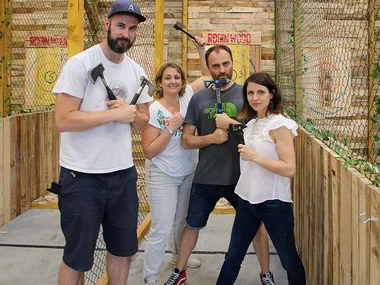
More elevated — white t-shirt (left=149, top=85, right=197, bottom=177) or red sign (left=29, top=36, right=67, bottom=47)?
red sign (left=29, top=36, right=67, bottom=47)

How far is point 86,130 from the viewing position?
2.02m

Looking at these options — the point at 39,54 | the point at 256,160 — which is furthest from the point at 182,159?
the point at 39,54

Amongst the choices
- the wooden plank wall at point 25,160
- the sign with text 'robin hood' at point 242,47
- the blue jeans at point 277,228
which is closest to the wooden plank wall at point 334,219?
the blue jeans at point 277,228

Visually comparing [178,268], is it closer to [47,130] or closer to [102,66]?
[102,66]

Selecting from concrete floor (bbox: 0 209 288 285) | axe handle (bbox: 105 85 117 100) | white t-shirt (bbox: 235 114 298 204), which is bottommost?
concrete floor (bbox: 0 209 288 285)

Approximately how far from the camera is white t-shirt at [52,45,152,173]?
199cm

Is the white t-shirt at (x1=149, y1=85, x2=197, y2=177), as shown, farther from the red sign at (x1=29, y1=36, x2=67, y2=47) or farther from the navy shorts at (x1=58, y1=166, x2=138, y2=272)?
the red sign at (x1=29, y1=36, x2=67, y2=47)

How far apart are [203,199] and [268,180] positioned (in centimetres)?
57

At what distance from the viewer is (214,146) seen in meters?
2.70

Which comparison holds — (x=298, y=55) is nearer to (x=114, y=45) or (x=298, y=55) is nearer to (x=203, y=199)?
(x=203, y=199)

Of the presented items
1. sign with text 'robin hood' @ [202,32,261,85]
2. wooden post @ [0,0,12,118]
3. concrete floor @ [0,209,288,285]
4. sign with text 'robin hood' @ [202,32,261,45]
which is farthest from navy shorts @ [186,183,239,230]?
sign with text 'robin hood' @ [202,32,261,45]

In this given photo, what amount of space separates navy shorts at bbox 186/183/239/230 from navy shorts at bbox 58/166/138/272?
2.13 ft

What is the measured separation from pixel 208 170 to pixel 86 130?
0.94m

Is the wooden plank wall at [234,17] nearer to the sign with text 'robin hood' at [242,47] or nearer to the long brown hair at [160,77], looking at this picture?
the sign with text 'robin hood' at [242,47]
